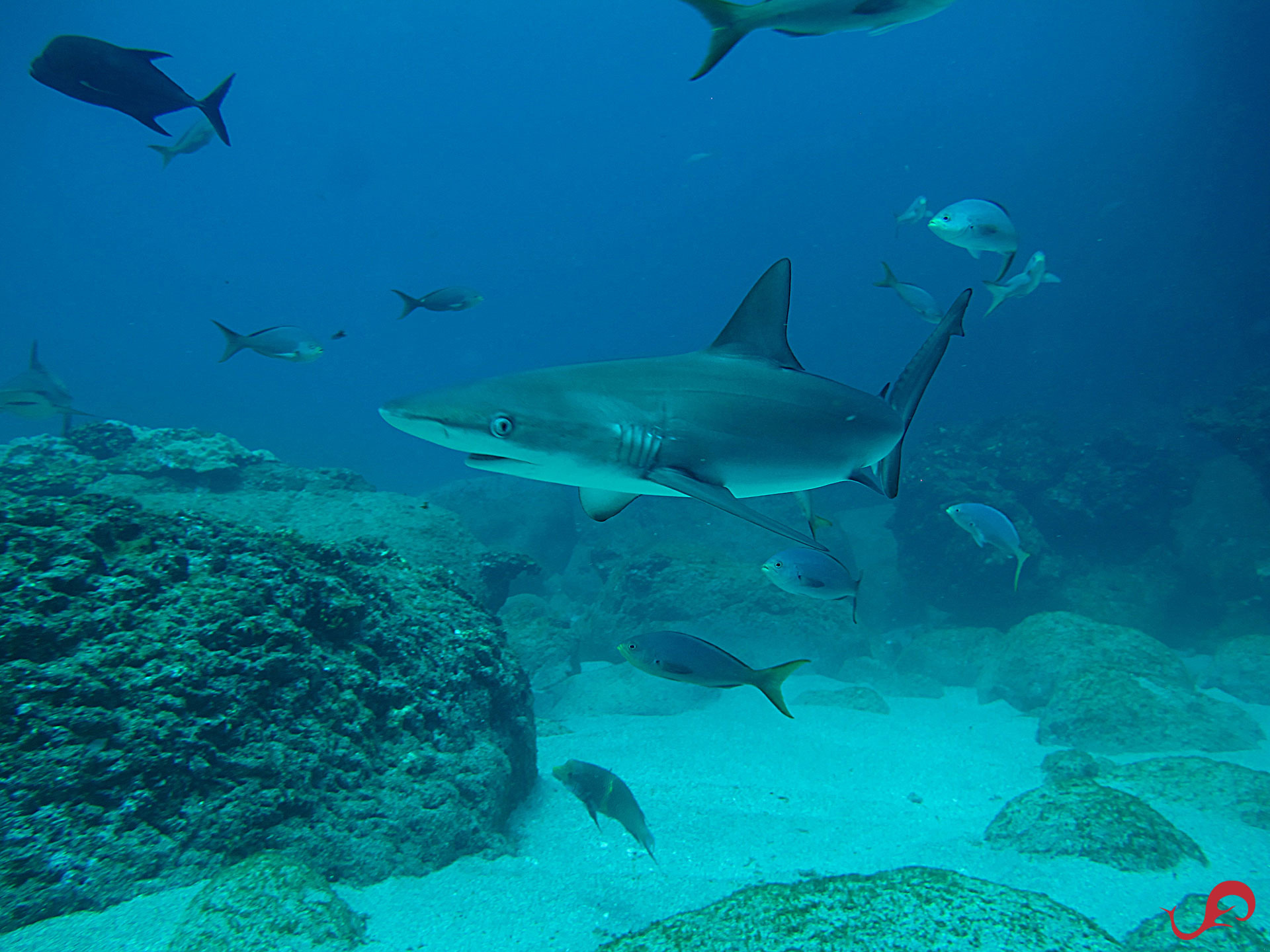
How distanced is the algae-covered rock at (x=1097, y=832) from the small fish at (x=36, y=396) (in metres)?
11.3

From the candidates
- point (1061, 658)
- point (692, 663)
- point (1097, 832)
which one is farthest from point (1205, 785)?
point (692, 663)

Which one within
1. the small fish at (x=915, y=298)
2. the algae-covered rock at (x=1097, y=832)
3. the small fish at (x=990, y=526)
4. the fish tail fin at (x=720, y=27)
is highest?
the fish tail fin at (x=720, y=27)

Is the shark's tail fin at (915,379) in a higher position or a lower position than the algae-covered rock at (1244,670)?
higher

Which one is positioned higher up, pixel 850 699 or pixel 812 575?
pixel 812 575

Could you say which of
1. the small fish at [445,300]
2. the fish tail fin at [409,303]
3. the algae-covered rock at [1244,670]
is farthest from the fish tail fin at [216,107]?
the algae-covered rock at [1244,670]

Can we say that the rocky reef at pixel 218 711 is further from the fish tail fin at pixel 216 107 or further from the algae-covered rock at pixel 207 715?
the fish tail fin at pixel 216 107

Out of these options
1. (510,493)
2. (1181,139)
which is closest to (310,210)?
(510,493)

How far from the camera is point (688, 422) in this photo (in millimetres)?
2459

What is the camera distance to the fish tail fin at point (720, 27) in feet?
9.61

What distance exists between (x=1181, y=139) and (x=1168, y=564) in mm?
45061

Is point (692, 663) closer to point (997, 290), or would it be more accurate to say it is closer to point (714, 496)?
point (714, 496)

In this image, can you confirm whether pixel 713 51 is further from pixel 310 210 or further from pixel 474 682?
pixel 310 210

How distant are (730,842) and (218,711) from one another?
3.44 metres

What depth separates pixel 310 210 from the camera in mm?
115875
